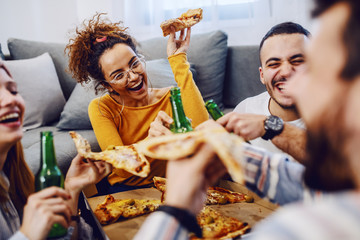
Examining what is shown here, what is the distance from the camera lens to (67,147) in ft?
7.38

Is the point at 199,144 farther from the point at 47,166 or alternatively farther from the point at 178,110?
the point at 47,166

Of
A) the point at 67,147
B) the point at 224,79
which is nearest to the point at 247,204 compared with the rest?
the point at 67,147

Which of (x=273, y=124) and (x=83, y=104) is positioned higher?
(x=273, y=124)

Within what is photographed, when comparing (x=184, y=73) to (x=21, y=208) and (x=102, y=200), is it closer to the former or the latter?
(x=102, y=200)

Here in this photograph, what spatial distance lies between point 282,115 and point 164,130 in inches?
27.3

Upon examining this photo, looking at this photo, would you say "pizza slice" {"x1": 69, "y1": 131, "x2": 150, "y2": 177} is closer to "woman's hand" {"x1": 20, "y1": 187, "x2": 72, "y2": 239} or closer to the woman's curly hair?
"woman's hand" {"x1": 20, "y1": 187, "x2": 72, "y2": 239}

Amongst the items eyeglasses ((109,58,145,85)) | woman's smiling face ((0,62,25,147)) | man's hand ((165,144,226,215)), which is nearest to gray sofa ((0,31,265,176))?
eyeglasses ((109,58,145,85))

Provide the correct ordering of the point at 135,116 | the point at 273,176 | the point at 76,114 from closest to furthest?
the point at 273,176, the point at 135,116, the point at 76,114

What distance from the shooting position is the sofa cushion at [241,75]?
2819 mm

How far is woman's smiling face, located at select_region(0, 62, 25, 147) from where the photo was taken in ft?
3.03

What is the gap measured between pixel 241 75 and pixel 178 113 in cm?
202

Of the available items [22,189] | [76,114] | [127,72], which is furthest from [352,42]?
[76,114]

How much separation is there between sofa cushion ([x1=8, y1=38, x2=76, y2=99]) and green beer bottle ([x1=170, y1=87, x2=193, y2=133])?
225 centimetres

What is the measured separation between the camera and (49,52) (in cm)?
305
